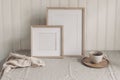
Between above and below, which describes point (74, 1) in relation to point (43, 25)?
above

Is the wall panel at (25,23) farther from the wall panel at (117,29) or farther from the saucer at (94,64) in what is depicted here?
the wall panel at (117,29)

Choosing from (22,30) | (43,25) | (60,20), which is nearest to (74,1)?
(60,20)

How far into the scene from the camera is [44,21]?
6.69 feet

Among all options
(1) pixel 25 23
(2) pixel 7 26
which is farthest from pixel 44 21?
(2) pixel 7 26

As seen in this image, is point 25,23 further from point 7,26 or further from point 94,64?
point 94,64

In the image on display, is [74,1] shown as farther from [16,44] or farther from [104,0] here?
[16,44]

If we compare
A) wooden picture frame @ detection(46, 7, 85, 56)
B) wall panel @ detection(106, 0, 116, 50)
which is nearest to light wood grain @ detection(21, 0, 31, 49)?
wooden picture frame @ detection(46, 7, 85, 56)

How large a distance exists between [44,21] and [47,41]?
0.21 metres

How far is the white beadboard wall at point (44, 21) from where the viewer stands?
78.7 inches

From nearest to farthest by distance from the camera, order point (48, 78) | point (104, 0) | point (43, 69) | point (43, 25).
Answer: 1. point (48, 78)
2. point (43, 69)
3. point (43, 25)
4. point (104, 0)

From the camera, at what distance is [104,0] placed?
2.00 m

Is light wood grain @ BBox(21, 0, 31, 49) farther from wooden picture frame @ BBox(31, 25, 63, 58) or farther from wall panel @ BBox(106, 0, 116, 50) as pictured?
wall panel @ BBox(106, 0, 116, 50)

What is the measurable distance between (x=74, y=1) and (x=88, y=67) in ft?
1.71

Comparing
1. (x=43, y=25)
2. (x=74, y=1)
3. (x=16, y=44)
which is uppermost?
(x=74, y=1)
